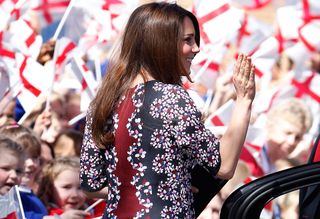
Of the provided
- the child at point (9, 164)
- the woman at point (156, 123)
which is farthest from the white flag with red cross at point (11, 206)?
the woman at point (156, 123)

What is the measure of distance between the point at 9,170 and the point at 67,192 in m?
0.49

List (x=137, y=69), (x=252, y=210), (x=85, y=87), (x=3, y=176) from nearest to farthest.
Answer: (x=252, y=210) → (x=137, y=69) → (x=3, y=176) → (x=85, y=87)

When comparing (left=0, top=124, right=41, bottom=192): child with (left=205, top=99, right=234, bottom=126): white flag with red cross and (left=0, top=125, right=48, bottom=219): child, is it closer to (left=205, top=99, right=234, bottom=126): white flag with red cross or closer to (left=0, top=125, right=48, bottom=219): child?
(left=0, top=125, right=48, bottom=219): child

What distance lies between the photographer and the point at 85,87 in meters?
6.02

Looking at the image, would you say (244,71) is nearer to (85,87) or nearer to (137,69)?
(137,69)

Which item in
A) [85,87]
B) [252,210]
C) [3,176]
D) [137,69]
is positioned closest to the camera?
[252,210]

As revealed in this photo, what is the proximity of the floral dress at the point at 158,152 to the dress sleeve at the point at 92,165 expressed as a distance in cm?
16

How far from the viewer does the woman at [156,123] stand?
294 centimetres

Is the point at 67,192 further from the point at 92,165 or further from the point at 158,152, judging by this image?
the point at 158,152

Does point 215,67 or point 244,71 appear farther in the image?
point 215,67

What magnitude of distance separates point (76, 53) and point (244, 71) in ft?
10.5

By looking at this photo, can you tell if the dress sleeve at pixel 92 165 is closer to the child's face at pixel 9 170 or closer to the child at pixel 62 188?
the child's face at pixel 9 170

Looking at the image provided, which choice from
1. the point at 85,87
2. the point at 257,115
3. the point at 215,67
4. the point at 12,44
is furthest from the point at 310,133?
the point at 12,44

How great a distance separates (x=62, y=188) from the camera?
5.40m
